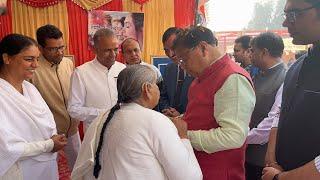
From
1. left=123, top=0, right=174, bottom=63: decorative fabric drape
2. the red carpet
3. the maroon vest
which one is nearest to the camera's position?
the maroon vest

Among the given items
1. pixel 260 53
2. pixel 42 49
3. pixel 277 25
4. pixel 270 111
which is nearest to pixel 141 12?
pixel 277 25

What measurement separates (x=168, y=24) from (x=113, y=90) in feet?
9.70

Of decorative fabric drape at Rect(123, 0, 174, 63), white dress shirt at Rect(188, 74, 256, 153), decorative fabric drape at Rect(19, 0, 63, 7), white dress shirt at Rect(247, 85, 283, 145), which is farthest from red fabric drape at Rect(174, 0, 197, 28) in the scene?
white dress shirt at Rect(188, 74, 256, 153)

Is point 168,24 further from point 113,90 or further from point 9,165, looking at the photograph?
point 9,165

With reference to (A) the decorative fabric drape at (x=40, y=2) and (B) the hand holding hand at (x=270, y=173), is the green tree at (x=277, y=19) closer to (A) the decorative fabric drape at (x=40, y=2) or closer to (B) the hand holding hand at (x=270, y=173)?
(A) the decorative fabric drape at (x=40, y=2)

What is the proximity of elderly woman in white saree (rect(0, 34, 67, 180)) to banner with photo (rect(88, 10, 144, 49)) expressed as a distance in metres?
2.81

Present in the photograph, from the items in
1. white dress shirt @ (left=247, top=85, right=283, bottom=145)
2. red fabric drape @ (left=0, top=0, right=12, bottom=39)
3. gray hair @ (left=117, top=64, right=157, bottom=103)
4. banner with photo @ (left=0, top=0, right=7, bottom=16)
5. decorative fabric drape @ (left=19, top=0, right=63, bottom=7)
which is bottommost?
white dress shirt @ (left=247, top=85, right=283, bottom=145)

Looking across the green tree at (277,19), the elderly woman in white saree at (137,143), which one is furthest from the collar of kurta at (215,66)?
the green tree at (277,19)

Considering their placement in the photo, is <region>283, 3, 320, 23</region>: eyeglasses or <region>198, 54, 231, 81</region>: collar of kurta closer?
<region>283, 3, 320, 23</region>: eyeglasses

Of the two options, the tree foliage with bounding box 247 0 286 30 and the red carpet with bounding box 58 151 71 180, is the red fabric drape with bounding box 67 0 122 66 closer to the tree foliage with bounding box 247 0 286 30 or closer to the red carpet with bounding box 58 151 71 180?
the red carpet with bounding box 58 151 71 180

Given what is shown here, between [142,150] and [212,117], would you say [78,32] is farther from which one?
[142,150]

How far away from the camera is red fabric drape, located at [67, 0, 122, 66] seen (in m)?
4.73

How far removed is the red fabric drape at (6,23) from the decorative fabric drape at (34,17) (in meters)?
0.05

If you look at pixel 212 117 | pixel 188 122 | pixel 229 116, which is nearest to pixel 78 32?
pixel 188 122
